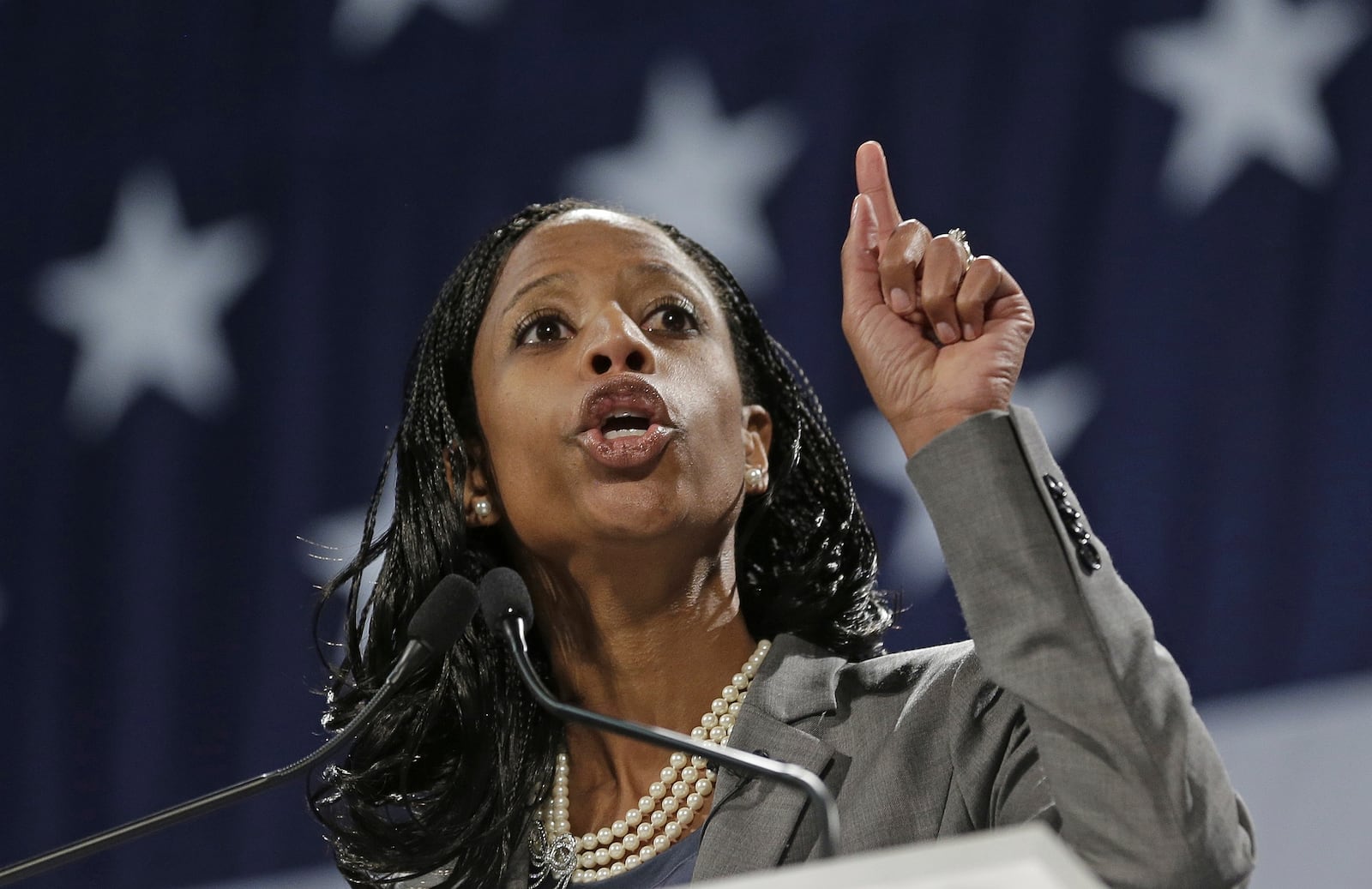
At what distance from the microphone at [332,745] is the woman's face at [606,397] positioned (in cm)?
36

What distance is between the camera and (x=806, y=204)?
2.46m

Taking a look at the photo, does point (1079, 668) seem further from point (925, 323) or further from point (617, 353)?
point (617, 353)

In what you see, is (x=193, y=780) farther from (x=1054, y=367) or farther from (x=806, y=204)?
(x=1054, y=367)

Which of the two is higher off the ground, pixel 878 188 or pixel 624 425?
pixel 878 188

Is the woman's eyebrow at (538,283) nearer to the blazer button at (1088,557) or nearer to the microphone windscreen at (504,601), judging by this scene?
→ the microphone windscreen at (504,601)

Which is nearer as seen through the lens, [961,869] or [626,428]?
[961,869]

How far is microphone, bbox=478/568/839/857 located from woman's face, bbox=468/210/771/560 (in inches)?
11.6

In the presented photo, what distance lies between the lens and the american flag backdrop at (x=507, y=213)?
91.9 inches

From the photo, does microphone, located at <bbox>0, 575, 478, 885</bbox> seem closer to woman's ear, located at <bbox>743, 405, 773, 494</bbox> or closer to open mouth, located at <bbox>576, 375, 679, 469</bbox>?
open mouth, located at <bbox>576, 375, 679, 469</bbox>

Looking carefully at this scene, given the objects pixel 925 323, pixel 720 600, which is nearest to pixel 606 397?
pixel 720 600

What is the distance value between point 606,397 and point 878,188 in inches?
14.4

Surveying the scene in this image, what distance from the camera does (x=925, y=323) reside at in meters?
1.38

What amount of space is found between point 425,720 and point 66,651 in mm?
987

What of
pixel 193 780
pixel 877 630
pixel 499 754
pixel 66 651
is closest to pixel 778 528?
pixel 877 630
